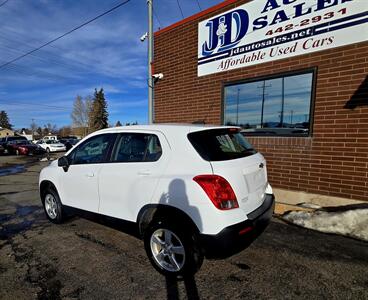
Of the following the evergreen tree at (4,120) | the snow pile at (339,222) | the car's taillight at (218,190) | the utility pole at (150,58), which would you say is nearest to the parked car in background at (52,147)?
the utility pole at (150,58)

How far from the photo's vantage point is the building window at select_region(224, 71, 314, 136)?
5.33 m

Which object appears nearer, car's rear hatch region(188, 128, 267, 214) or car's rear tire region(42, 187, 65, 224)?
car's rear hatch region(188, 128, 267, 214)

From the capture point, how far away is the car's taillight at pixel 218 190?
8.59 ft

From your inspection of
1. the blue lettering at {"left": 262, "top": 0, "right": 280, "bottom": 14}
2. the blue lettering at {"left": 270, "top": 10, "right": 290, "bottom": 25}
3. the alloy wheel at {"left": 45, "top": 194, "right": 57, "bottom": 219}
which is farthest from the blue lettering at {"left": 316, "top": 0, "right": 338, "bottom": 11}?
the alloy wheel at {"left": 45, "top": 194, "right": 57, "bottom": 219}

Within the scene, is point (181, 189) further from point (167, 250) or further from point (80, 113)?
point (80, 113)

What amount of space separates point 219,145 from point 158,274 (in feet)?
5.63

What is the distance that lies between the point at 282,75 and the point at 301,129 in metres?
1.26

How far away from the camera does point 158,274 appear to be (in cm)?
307

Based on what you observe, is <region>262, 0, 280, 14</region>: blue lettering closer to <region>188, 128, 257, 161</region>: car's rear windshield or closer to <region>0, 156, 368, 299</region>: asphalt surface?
<region>188, 128, 257, 161</region>: car's rear windshield

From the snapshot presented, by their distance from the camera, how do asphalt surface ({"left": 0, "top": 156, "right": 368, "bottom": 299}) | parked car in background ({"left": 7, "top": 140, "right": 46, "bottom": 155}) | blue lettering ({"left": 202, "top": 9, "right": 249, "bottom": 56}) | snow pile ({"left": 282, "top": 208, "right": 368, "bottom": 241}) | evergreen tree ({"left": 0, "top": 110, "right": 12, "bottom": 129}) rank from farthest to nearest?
evergreen tree ({"left": 0, "top": 110, "right": 12, "bottom": 129}) → parked car in background ({"left": 7, "top": 140, "right": 46, "bottom": 155}) → blue lettering ({"left": 202, "top": 9, "right": 249, "bottom": 56}) → snow pile ({"left": 282, "top": 208, "right": 368, "bottom": 241}) → asphalt surface ({"left": 0, "top": 156, "right": 368, "bottom": 299})

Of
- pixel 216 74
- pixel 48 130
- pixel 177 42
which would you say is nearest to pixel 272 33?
pixel 216 74

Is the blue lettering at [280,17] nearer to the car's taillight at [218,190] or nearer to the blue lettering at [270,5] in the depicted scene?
the blue lettering at [270,5]

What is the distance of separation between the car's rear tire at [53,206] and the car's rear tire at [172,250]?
7.25 feet

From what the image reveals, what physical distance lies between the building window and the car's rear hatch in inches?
101
